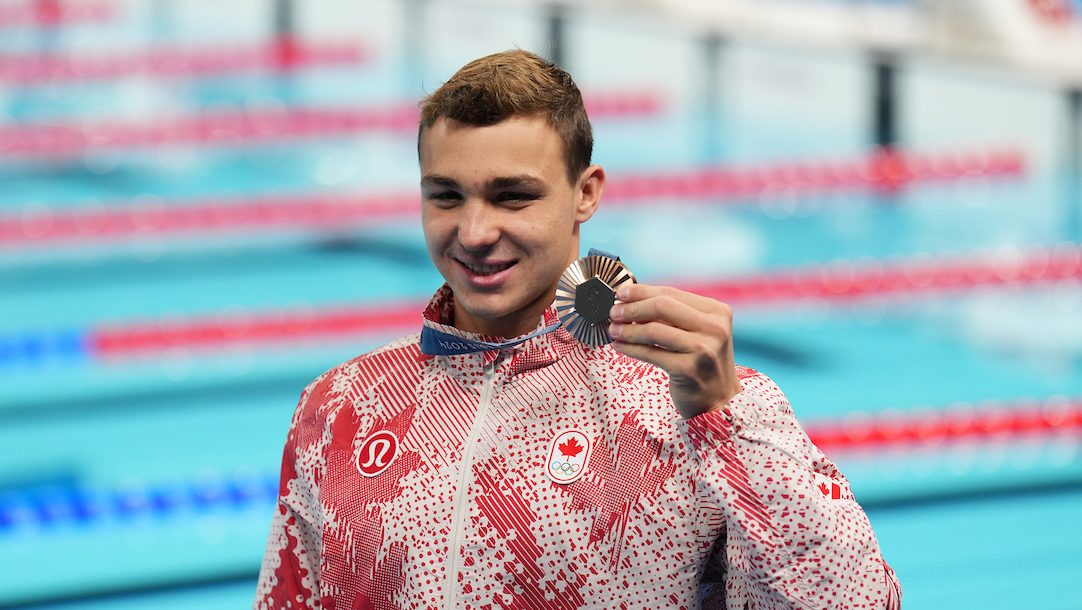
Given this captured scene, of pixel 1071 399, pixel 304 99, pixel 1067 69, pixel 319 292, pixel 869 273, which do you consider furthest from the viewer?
pixel 304 99

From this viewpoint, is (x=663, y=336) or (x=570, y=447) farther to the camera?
(x=570, y=447)

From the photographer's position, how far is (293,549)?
4.53ft

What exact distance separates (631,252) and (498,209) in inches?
190

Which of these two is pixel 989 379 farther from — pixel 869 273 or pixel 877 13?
pixel 877 13

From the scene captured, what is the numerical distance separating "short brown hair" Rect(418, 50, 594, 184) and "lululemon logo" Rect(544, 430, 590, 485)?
0.21 m

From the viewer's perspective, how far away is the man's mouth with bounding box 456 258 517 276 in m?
1.25

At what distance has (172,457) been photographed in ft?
13.1

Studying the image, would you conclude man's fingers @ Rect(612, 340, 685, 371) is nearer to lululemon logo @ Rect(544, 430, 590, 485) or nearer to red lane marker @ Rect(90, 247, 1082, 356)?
lululemon logo @ Rect(544, 430, 590, 485)

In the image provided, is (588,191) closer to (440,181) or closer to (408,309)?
(440,181)

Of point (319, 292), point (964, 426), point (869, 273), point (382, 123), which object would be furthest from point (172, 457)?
point (382, 123)

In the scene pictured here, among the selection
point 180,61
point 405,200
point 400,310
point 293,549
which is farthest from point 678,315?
point 180,61

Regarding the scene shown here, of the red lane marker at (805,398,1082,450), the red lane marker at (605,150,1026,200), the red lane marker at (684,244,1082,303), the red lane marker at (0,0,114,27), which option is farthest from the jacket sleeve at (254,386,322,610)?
the red lane marker at (0,0,114,27)

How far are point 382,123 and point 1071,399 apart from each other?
4.34 m

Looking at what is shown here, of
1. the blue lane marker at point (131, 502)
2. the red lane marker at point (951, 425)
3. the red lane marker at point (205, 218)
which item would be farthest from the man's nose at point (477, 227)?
the red lane marker at point (205, 218)
